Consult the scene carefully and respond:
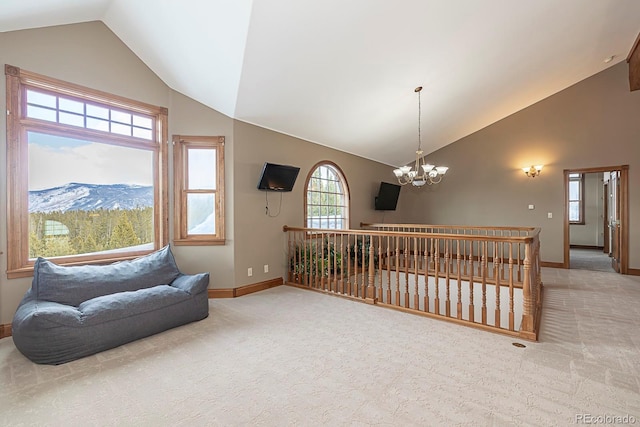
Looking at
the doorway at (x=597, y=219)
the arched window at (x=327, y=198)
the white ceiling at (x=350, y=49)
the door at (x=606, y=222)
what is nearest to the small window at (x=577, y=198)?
the doorway at (x=597, y=219)

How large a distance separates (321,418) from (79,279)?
8.93 ft

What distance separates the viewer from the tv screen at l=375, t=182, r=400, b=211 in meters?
7.07

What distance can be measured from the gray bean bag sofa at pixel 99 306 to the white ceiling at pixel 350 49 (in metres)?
2.31

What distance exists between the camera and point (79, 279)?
2.96 meters

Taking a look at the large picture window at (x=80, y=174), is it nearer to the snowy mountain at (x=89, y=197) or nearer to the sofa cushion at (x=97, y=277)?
the snowy mountain at (x=89, y=197)

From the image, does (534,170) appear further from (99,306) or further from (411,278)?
(99,306)

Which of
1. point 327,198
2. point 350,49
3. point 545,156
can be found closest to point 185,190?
point 327,198

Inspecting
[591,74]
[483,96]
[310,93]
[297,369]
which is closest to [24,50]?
[310,93]

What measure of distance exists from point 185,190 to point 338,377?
3.19 meters

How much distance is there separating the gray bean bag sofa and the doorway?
7.28 metres

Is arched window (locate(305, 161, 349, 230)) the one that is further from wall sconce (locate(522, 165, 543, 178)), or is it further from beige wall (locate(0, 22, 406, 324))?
wall sconce (locate(522, 165, 543, 178))

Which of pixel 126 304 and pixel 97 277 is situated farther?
pixel 97 277

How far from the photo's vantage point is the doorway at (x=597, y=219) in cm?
575

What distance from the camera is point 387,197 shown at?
7230mm
